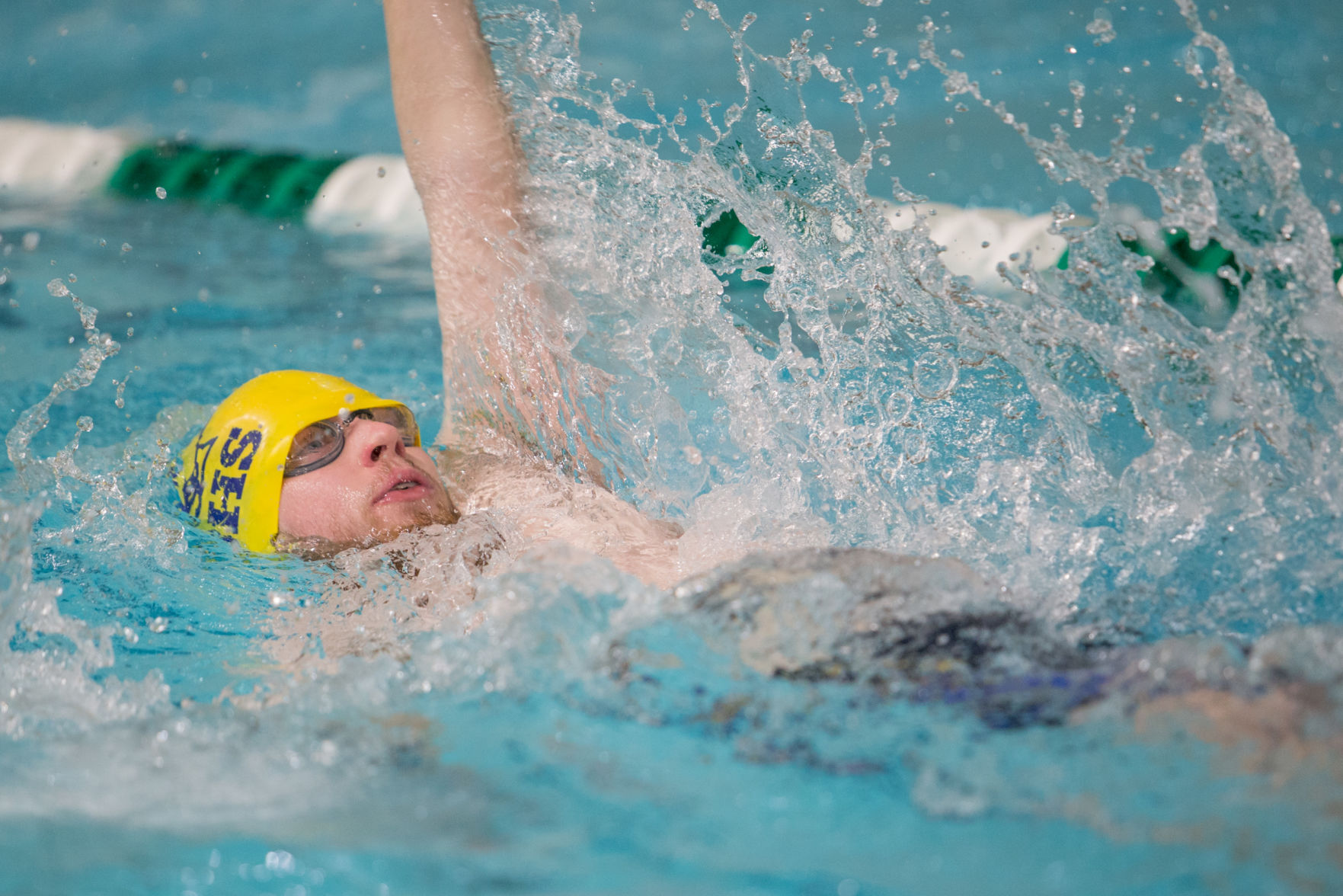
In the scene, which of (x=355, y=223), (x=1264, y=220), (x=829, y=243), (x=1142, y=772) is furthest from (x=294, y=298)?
(x=1142, y=772)

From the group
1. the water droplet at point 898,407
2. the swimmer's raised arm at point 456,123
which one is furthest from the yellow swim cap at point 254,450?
the water droplet at point 898,407

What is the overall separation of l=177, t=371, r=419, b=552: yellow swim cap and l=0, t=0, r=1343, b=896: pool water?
8 cm

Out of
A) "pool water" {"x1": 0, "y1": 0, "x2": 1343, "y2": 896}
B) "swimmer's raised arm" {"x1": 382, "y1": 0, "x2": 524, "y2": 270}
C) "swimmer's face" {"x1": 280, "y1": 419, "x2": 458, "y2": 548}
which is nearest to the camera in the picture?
"pool water" {"x1": 0, "y1": 0, "x2": 1343, "y2": 896}

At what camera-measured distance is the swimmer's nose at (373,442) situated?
1969 mm

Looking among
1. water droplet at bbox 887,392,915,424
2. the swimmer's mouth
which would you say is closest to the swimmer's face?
the swimmer's mouth

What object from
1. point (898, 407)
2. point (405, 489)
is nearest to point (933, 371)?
point (898, 407)

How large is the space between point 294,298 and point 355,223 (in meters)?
0.71

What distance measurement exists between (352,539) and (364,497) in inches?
3.6

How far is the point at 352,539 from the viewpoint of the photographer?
1946mm

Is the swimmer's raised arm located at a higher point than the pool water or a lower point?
higher

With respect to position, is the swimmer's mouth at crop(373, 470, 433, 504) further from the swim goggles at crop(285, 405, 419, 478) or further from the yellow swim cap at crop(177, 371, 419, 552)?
the yellow swim cap at crop(177, 371, 419, 552)

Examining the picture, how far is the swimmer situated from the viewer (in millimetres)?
1970

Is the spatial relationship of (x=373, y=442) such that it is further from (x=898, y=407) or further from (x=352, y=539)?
(x=898, y=407)

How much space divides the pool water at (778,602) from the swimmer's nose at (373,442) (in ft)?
0.61
